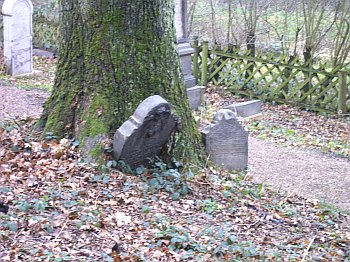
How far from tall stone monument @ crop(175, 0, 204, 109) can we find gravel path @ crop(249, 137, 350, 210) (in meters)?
1.57

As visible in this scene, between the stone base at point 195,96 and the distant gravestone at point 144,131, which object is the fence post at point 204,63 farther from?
the distant gravestone at point 144,131

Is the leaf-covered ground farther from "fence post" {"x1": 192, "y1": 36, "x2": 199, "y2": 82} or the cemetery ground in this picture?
"fence post" {"x1": 192, "y1": 36, "x2": 199, "y2": 82}

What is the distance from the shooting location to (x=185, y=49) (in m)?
11.2

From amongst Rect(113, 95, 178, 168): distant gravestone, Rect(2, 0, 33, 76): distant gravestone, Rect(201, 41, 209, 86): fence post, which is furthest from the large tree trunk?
Rect(201, 41, 209, 86): fence post

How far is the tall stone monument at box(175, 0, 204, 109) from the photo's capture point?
10797mm

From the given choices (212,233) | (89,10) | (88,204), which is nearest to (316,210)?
(212,233)

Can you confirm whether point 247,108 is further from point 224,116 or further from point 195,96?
point 224,116

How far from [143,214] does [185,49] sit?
22.8 ft

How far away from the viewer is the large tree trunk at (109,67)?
5617 mm

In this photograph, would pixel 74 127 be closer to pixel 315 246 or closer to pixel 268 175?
pixel 315 246

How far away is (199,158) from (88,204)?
173 centimetres

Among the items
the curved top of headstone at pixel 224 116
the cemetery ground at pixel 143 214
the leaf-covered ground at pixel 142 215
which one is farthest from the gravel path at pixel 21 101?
the curved top of headstone at pixel 224 116

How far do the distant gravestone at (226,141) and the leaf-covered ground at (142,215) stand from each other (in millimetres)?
343

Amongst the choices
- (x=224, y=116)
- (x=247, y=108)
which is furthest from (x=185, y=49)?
(x=224, y=116)
